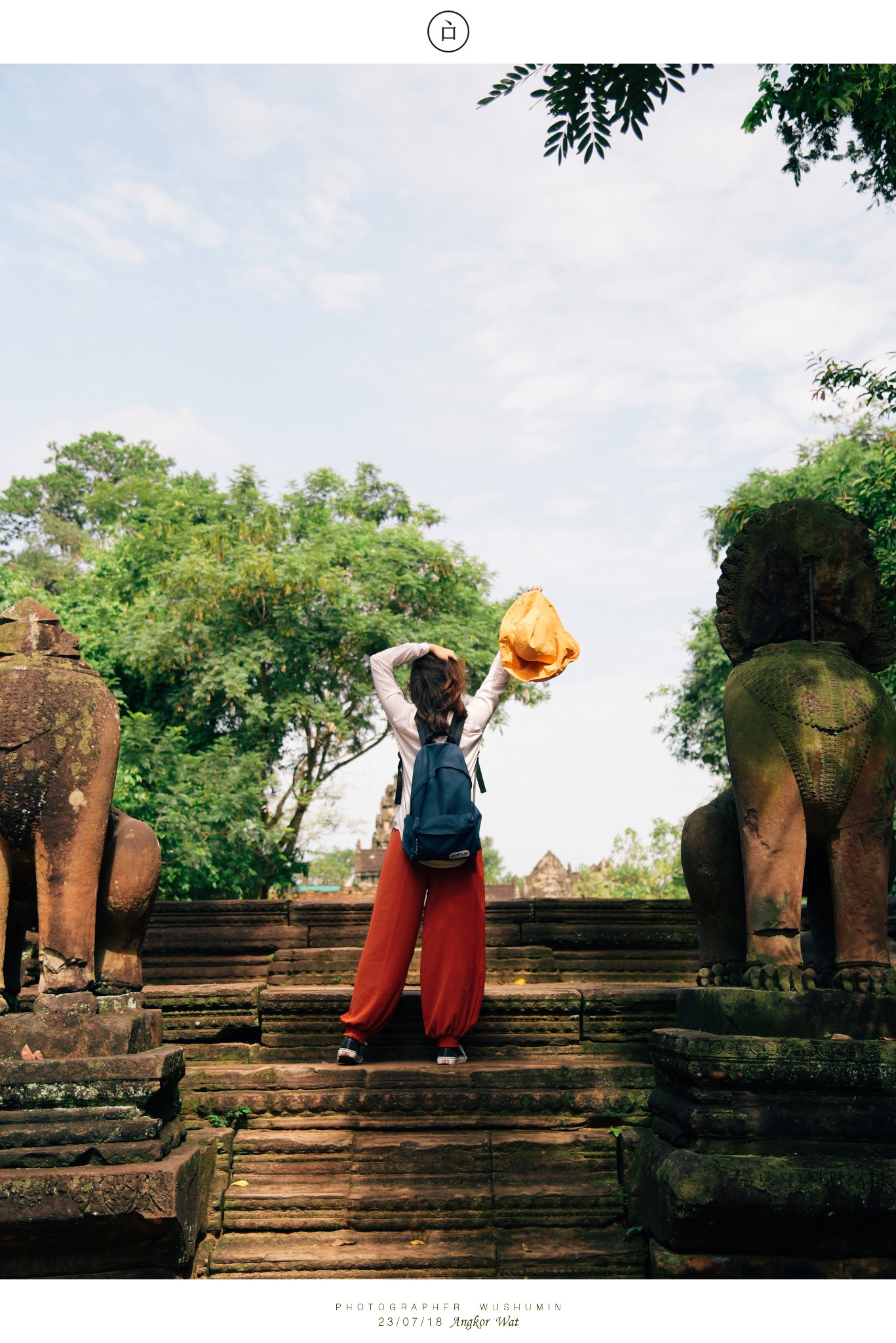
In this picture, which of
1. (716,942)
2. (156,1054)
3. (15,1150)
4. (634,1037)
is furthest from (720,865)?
(15,1150)

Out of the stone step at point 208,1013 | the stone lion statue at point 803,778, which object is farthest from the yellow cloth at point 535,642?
the stone step at point 208,1013

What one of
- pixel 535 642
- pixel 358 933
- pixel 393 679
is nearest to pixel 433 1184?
pixel 393 679

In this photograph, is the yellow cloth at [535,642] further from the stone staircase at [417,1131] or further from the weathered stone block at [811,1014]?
the weathered stone block at [811,1014]

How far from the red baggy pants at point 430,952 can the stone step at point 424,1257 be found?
2.41 ft

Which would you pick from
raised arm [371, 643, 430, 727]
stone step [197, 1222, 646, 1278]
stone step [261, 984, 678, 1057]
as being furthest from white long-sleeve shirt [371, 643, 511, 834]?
stone step [197, 1222, 646, 1278]

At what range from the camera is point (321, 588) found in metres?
15.3

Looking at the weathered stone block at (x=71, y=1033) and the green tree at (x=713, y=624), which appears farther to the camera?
the green tree at (x=713, y=624)

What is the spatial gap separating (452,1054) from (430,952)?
36 cm

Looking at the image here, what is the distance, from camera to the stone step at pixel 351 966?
469 cm

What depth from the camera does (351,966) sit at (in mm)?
4703

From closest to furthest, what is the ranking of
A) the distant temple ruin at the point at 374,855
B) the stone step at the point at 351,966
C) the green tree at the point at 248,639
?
the stone step at the point at 351,966
the green tree at the point at 248,639
the distant temple ruin at the point at 374,855

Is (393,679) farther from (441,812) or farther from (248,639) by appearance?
(248,639)

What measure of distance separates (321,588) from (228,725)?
104 inches

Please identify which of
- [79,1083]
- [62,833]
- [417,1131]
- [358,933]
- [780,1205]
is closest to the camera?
[780,1205]
